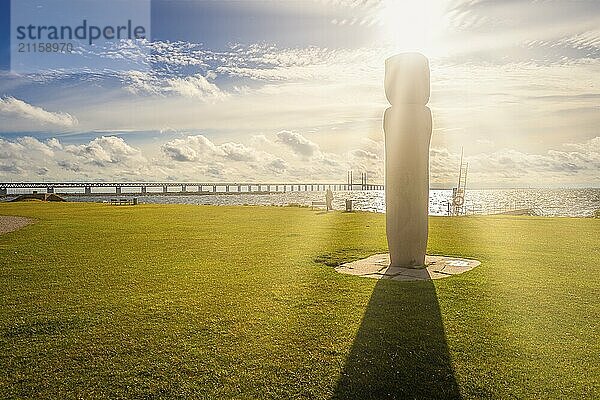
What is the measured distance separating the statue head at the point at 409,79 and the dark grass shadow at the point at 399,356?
4403 mm

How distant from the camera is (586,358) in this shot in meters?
5.22

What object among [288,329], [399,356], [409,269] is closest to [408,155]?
[409,269]

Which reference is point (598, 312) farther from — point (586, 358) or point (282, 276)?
point (282, 276)

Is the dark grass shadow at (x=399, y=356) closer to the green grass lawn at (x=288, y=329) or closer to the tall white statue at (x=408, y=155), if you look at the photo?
the green grass lawn at (x=288, y=329)

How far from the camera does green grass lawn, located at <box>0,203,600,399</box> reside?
4641 mm

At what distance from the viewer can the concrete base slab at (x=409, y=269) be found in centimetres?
916

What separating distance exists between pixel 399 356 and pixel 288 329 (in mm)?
1514

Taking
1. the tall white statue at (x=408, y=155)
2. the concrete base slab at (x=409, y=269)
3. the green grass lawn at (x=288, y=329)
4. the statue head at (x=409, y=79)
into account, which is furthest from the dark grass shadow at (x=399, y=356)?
the statue head at (x=409, y=79)

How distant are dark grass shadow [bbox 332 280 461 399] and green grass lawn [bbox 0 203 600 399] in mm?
21

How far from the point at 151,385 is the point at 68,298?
3.85 m

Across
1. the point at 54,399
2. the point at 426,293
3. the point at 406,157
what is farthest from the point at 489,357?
the point at 406,157

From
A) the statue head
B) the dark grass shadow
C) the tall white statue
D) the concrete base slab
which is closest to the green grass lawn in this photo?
the dark grass shadow

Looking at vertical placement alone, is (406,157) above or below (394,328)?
above

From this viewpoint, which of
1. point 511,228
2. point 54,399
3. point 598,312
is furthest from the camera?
point 511,228
